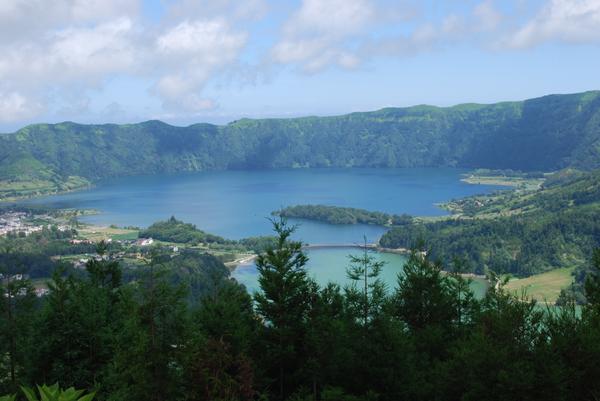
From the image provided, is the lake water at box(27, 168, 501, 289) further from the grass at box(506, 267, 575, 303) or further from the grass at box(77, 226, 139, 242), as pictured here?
the grass at box(506, 267, 575, 303)

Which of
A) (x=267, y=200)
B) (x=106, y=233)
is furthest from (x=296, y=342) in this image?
(x=267, y=200)

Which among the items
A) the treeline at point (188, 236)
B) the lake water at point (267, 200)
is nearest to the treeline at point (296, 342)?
the lake water at point (267, 200)

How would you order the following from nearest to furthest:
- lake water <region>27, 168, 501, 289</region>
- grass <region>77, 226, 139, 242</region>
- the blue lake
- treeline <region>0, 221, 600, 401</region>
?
treeline <region>0, 221, 600, 401</region>, grass <region>77, 226, 139, 242</region>, lake water <region>27, 168, 501, 289</region>, the blue lake

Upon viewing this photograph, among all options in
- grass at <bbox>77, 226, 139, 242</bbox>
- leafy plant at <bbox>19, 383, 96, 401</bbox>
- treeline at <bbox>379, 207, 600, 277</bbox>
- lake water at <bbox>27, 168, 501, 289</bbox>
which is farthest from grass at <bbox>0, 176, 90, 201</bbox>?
leafy plant at <bbox>19, 383, 96, 401</bbox>

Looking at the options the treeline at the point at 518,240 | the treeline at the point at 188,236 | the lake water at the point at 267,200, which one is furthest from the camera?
the lake water at the point at 267,200

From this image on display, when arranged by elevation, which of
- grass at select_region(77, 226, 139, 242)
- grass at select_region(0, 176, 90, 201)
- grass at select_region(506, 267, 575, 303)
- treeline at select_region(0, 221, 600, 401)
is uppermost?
treeline at select_region(0, 221, 600, 401)

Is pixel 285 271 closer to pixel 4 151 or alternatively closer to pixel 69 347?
pixel 69 347

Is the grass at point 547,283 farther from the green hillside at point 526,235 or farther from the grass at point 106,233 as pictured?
the grass at point 106,233

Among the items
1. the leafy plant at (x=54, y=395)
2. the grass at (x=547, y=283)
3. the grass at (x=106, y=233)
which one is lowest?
the grass at (x=547, y=283)
